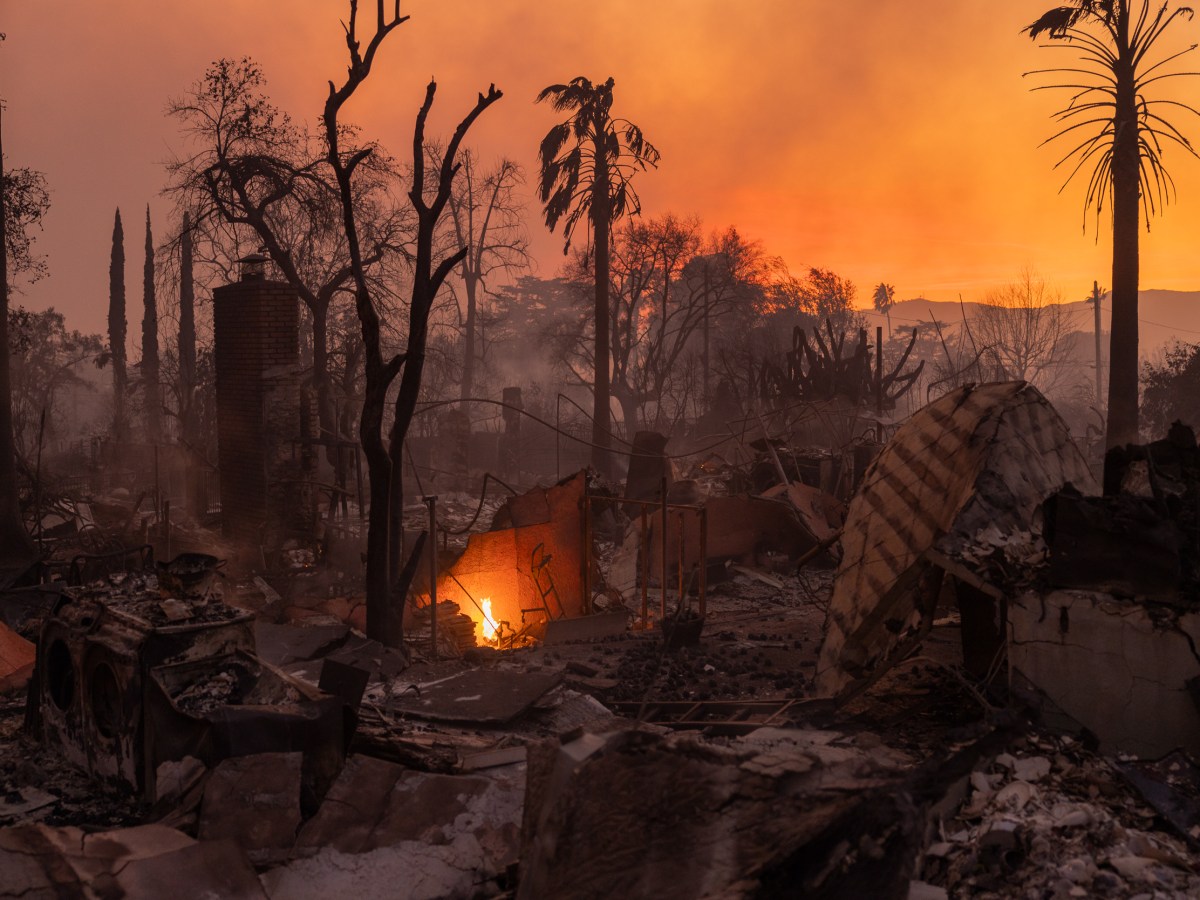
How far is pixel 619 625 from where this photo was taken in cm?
1086

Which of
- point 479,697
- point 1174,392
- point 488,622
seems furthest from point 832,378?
point 479,697

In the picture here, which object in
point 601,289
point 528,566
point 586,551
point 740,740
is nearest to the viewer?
point 740,740

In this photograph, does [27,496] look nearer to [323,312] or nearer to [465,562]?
[323,312]

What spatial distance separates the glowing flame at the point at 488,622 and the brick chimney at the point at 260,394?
3.47 metres

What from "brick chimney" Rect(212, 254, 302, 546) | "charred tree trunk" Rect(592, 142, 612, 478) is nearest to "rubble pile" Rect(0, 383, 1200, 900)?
"brick chimney" Rect(212, 254, 302, 546)

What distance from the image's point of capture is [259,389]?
12.7 metres

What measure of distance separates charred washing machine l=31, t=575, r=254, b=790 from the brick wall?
692 centimetres

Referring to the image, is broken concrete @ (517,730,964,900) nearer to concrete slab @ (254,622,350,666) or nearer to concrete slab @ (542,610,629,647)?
concrete slab @ (254,622,350,666)

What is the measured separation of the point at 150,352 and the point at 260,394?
30.5 m

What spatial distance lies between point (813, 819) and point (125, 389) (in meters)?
42.4

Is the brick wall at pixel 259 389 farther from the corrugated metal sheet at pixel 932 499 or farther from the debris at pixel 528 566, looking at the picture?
the corrugated metal sheet at pixel 932 499

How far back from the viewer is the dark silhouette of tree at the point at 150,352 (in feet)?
121

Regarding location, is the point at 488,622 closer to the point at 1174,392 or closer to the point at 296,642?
the point at 296,642

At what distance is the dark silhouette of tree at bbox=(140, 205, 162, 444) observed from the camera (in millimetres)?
37000
